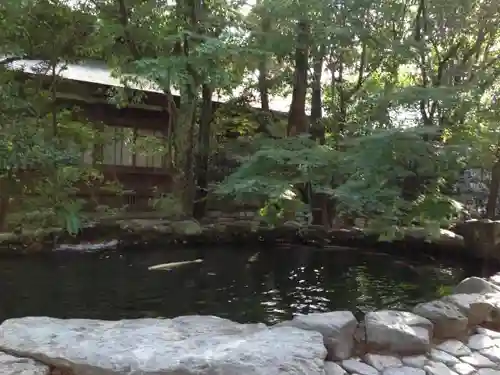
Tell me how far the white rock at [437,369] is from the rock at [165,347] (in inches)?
28.8

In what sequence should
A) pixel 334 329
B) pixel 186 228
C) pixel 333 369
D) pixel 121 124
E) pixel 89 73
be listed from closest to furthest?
pixel 333 369 → pixel 334 329 → pixel 186 228 → pixel 89 73 → pixel 121 124

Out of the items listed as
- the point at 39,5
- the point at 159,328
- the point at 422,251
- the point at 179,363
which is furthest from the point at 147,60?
the point at 422,251

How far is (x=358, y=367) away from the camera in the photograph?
299 centimetres

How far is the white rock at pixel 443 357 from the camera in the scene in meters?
3.21

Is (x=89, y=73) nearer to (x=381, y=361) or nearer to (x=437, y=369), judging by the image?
(x=381, y=361)

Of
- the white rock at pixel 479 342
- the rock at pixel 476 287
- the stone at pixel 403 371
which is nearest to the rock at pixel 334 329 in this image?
the stone at pixel 403 371

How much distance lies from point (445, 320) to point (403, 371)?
763mm

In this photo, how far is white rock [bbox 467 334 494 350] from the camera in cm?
350

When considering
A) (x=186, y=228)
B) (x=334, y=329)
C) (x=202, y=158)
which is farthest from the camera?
(x=202, y=158)

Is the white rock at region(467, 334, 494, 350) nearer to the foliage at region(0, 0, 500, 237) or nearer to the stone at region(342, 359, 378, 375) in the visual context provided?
the stone at region(342, 359, 378, 375)

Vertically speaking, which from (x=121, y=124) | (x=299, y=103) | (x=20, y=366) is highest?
→ (x=299, y=103)

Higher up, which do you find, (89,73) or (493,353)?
(89,73)

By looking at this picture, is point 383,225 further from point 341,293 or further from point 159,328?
point 159,328

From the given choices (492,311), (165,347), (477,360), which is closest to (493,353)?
(477,360)
